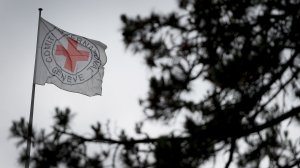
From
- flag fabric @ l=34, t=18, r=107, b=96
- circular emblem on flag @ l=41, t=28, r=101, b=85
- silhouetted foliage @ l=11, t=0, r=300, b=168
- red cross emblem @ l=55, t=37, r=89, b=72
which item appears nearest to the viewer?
silhouetted foliage @ l=11, t=0, r=300, b=168

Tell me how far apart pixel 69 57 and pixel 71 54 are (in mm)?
67

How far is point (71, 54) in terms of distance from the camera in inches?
334

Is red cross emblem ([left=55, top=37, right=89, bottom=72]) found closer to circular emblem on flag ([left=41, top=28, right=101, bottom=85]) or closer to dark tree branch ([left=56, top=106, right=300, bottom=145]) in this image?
circular emblem on flag ([left=41, top=28, right=101, bottom=85])

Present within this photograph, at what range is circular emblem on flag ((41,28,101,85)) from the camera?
325 inches

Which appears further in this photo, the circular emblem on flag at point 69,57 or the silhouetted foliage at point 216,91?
the circular emblem on flag at point 69,57

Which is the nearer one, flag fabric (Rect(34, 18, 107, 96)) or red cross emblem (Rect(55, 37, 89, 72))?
flag fabric (Rect(34, 18, 107, 96))

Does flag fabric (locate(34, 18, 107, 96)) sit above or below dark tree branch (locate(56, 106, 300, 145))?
above

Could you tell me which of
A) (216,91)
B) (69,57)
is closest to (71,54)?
(69,57)

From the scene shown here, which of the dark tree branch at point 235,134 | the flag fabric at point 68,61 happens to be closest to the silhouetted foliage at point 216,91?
the dark tree branch at point 235,134

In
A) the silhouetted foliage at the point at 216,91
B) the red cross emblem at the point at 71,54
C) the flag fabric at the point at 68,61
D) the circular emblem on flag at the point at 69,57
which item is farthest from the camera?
the red cross emblem at the point at 71,54

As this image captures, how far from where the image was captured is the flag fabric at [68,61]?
8.12m

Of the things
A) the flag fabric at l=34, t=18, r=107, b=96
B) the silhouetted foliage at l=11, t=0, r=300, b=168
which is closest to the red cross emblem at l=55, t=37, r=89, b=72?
the flag fabric at l=34, t=18, r=107, b=96

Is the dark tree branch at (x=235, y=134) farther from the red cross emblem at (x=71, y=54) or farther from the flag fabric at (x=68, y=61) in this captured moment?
the red cross emblem at (x=71, y=54)

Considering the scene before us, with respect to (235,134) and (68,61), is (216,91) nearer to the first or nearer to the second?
(235,134)
